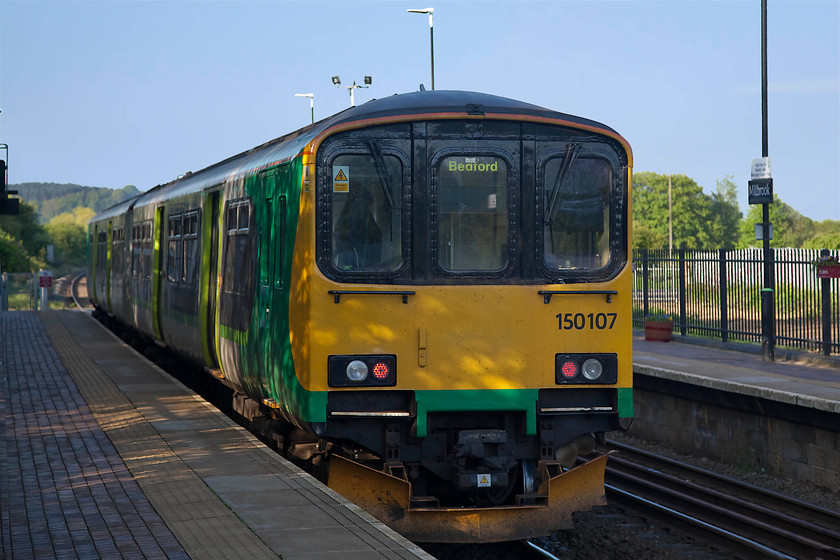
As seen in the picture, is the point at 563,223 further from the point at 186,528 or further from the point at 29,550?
the point at 29,550

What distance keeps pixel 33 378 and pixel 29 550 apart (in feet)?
35.0

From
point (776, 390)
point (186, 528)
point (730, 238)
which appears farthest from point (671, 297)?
point (730, 238)

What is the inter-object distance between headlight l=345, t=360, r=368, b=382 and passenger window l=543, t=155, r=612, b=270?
1.75 metres

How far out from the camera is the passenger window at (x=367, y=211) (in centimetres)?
826

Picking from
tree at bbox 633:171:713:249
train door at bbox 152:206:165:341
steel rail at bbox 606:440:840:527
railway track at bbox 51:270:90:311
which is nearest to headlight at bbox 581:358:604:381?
steel rail at bbox 606:440:840:527

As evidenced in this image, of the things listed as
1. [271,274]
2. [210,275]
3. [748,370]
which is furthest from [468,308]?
[748,370]

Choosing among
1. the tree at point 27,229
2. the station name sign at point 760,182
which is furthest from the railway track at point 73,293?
the station name sign at point 760,182

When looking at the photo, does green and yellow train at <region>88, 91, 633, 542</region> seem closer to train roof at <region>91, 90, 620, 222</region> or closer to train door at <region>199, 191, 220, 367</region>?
train roof at <region>91, 90, 620, 222</region>

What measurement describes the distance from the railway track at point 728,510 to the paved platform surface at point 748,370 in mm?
1180

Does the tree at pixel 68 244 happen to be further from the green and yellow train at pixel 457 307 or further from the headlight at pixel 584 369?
the headlight at pixel 584 369

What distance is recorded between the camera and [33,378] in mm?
16703

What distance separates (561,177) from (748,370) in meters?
8.62

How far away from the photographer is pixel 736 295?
19891 millimetres

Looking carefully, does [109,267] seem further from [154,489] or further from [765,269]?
[154,489]
